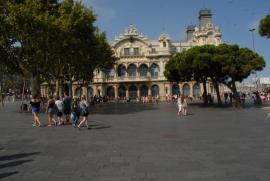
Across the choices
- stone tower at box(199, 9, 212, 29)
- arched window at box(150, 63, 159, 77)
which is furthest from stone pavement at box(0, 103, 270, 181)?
stone tower at box(199, 9, 212, 29)

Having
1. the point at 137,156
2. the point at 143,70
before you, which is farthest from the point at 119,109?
the point at 143,70

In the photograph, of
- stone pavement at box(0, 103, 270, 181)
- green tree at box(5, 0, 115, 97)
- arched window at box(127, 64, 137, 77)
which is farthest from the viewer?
arched window at box(127, 64, 137, 77)

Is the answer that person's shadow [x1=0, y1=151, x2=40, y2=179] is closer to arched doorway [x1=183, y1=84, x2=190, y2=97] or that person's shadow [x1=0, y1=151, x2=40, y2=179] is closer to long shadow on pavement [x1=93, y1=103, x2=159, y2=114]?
long shadow on pavement [x1=93, y1=103, x2=159, y2=114]

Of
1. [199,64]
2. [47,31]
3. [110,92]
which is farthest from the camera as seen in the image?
[110,92]

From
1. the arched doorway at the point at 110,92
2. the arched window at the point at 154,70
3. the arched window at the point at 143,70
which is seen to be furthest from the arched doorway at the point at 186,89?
the arched doorway at the point at 110,92

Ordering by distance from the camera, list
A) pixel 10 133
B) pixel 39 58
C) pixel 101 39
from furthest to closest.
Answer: pixel 101 39 → pixel 39 58 → pixel 10 133

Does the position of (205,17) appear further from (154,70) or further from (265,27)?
(265,27)

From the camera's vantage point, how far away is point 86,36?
123 ft

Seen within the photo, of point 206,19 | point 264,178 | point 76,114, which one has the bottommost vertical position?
point 264,178

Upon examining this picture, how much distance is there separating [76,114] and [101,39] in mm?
32001

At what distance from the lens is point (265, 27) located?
85.7ft

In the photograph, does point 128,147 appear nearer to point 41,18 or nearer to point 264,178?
point 264,178

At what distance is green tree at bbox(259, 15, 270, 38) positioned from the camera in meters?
25.9

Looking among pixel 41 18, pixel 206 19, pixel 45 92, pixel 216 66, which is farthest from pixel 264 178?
pixel 206 19
